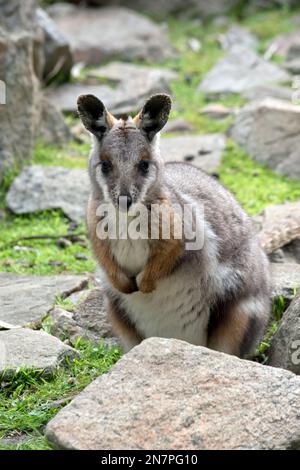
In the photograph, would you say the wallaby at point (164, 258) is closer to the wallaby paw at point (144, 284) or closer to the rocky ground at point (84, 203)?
the wallaby paw at point (144, 284)

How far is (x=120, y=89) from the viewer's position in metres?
10.5

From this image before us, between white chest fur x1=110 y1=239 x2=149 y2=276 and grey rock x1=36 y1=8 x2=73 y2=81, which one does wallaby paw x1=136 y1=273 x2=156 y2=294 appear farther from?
grey rock x1=36 y1=8 x2=73 y2=81

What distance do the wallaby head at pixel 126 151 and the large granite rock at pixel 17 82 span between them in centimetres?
322

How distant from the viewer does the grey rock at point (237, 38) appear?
1273 centimetres

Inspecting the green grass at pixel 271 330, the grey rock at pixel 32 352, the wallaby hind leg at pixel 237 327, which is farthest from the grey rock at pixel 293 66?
the grey rock at pixel 32 352

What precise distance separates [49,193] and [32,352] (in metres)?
3.06

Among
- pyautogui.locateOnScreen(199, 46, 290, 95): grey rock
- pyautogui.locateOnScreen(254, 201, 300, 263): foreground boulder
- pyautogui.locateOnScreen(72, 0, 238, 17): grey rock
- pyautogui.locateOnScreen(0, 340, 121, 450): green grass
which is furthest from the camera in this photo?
pyautogui.locateOnScreen(72, 0, 238, 17): grey rock

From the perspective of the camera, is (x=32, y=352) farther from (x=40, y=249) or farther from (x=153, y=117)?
(x=40, y=249)

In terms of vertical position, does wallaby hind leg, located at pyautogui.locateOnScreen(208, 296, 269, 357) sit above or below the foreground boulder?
below

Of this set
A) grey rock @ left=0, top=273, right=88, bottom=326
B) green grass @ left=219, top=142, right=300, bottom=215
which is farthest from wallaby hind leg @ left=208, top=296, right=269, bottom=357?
green grass @ left=219, top=142, right=300, bottom=215

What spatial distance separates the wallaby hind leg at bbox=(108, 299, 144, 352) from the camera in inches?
207

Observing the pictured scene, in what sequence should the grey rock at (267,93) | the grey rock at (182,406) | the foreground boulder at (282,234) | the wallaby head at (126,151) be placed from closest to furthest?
the grey rock at (182,406)
the wallaby head at (126,151)
the foreground boulder at (282,234)
the grey rock at (267,93)

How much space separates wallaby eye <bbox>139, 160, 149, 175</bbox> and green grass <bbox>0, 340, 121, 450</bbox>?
1.13 m

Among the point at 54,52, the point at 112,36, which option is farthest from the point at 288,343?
the point at 112,36
